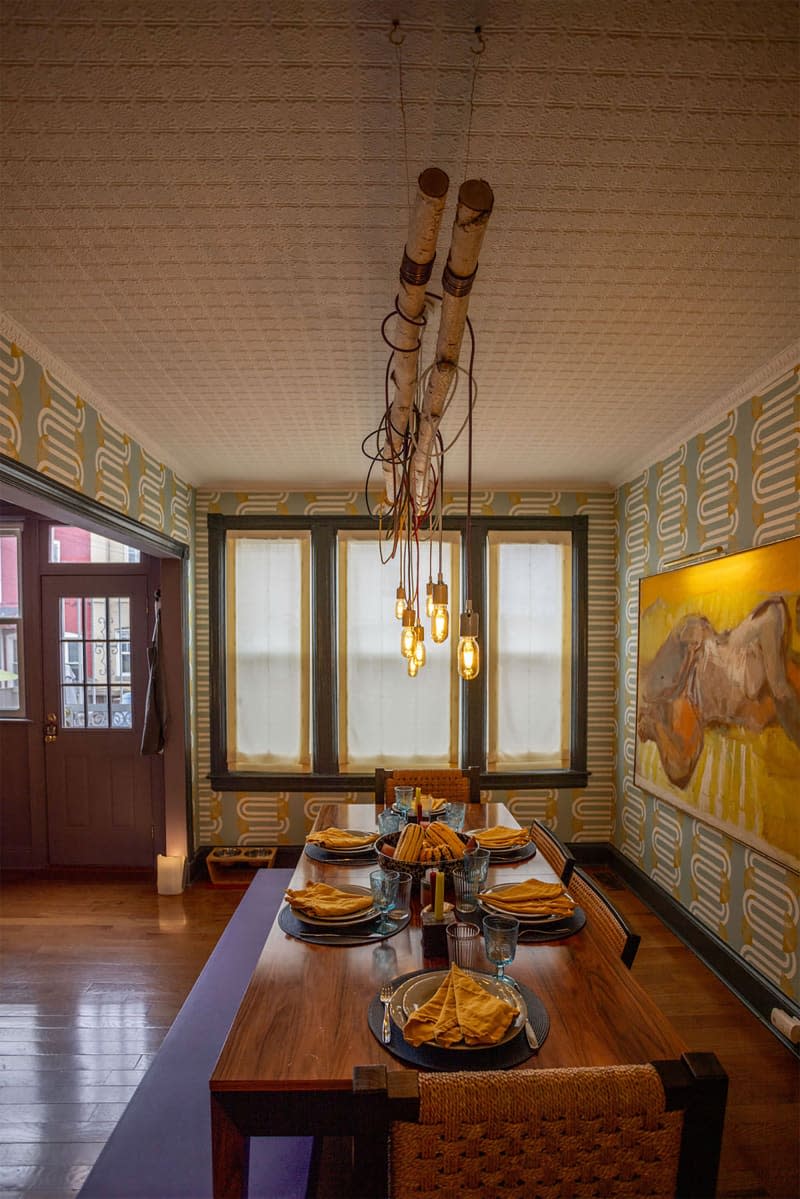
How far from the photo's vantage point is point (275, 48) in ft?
3.64

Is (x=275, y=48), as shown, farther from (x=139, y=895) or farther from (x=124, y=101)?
(x=139, y=895)

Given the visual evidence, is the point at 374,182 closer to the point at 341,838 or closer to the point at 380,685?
the point at 341,838

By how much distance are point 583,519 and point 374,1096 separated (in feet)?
12.8

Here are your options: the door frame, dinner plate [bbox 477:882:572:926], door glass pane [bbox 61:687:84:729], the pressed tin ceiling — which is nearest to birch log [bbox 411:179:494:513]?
the pressed tin ceiling

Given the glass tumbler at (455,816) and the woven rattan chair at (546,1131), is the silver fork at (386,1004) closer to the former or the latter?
the woven rattan chair at (546,1131)

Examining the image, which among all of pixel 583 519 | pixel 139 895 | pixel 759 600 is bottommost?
pixel 139 895

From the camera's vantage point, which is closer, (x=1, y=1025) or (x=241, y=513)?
(x=1, y=1025)

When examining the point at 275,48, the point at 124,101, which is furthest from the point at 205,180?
the point at 275,48

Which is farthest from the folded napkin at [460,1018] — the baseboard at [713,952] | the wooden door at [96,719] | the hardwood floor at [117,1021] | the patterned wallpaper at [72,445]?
the wooden door at [96,719]

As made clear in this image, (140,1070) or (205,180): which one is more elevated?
(205,180)

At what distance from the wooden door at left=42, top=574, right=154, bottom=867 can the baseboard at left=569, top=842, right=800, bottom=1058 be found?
314 cm

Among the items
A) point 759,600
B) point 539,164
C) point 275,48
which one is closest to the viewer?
point 275,48

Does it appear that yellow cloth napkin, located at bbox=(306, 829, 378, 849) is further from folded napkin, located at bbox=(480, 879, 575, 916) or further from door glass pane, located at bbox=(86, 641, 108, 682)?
door glass pane, located at bbox=(86, 641, 108, 682)

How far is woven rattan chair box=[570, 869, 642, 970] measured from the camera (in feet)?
5.38
